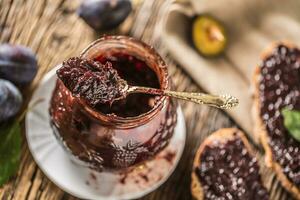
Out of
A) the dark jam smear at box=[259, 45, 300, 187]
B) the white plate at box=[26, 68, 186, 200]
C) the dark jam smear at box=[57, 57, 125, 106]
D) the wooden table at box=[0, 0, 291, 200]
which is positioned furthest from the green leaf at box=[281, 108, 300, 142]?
the dark jam smear at box=[57, 57, 125, 106]

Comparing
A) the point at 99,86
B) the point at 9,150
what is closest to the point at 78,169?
the point at 9,150

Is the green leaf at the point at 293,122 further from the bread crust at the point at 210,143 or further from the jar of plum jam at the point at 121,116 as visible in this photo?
the jar of plum jam at the point at 121,116

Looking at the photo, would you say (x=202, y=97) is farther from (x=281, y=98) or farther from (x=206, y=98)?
Answer: (x=281, y=98)

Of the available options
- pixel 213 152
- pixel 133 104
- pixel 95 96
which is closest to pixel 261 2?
pixel 213 152

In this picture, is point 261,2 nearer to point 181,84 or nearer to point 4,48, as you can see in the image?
point 181,84

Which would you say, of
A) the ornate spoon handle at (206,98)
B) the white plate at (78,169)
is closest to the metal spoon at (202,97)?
the ornate spoon handle at (206,98)

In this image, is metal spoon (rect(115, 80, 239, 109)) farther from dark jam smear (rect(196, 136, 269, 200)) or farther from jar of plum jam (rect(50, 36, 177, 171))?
dark jam smear (rect(196, 136, 269, 200))
